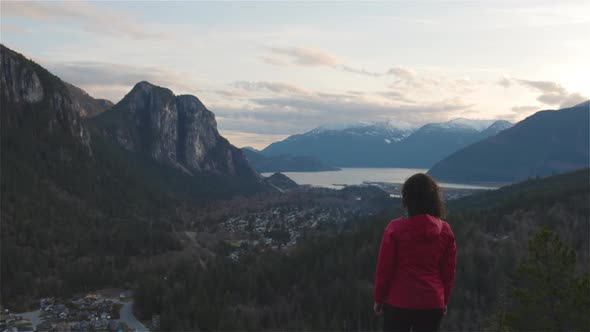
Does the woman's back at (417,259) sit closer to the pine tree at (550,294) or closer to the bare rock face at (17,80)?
the pine tree at (550,294)

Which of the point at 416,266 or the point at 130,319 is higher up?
the point at 416,266

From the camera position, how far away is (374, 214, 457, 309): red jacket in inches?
310

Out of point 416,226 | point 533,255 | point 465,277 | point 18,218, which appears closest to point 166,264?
point 18,218

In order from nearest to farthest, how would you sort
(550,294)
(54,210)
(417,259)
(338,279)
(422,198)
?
(417,259), (422,198), (550,294), (338,279), (54,210)

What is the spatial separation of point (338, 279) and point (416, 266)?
323ft

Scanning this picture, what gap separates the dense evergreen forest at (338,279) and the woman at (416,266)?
5586 centimetres

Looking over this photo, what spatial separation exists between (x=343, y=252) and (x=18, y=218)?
82.8 metres

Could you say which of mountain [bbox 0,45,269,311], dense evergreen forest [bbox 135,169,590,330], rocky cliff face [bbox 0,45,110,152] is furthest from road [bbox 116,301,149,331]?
rocky cliff face [bbox 0,45,110,152]

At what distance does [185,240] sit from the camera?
516 ft

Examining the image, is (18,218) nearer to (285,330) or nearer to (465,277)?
(285,330)

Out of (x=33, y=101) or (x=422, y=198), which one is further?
(x=33, y=101)

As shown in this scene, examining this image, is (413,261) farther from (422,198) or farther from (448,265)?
(422,198)

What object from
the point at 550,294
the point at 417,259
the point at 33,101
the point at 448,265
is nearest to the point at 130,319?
the point at 550,294

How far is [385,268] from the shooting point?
7953 millimetres
